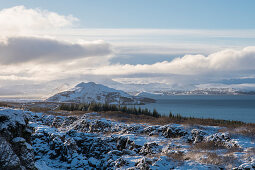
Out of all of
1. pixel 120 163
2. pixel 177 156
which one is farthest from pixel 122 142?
pixel 177 156

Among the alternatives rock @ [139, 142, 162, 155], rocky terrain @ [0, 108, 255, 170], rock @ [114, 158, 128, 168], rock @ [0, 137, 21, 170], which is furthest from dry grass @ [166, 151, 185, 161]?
rock @ [0, 137, 21, 170]

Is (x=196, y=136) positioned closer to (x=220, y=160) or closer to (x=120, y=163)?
(x=220, y=160)

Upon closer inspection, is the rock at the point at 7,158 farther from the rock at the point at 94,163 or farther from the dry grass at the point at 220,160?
the dry grass at the point at 220,160

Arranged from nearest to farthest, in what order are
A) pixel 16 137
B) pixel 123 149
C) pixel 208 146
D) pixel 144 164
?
pixel 16 137 → pixel 144 164 → pixel 208 146 → pixel 123 149

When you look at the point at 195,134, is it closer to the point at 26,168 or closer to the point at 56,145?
the point at 56,145

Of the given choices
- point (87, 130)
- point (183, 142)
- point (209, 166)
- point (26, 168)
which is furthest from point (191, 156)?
point (87, 130)

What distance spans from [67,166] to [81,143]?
19.4ft

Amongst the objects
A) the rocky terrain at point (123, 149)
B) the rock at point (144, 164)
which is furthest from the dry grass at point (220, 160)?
the rock at point (144, 164)

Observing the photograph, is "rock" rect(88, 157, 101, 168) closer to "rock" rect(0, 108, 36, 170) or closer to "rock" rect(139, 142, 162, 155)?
"rock" rect(139, 142, 162, 155)

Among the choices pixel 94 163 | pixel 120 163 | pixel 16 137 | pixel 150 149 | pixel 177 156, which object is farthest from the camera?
pixel 150 149

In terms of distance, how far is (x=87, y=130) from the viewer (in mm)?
37875

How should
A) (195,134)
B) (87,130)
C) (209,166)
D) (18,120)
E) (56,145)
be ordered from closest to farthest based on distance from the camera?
1. (18,120)
2. (209,166)
3. (56,145)
4. (195,134)
5. (87,130)

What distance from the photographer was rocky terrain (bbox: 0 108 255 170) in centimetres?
1573

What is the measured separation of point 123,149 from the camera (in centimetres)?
2427
